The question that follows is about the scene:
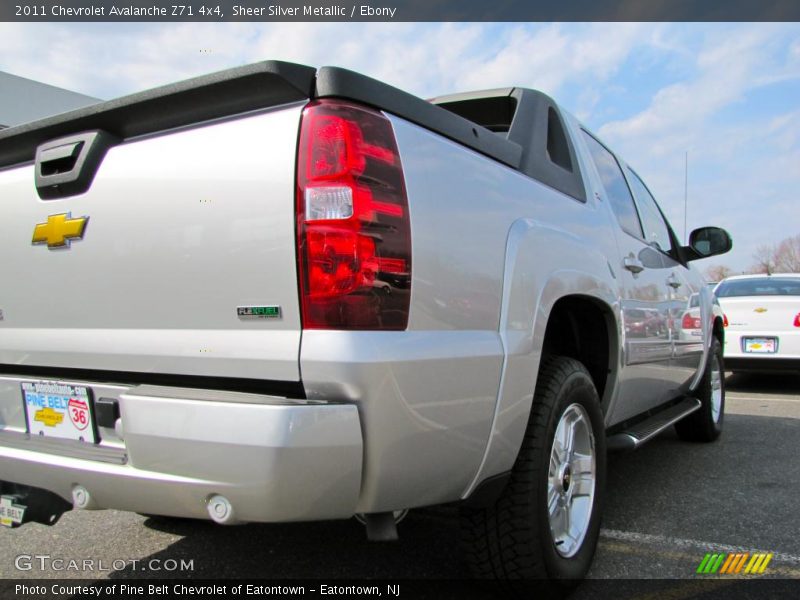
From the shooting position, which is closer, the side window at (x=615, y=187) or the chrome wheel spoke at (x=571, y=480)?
the chrome wheel spoke at (x=571, y=480)

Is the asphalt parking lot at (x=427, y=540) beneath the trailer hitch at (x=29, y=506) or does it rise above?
beneath

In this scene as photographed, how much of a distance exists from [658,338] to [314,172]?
8.20 ft

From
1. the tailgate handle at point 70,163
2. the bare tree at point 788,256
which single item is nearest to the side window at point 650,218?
the tailgate handle at point 70,163

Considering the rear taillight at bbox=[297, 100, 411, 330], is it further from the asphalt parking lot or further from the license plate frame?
the license plate frame

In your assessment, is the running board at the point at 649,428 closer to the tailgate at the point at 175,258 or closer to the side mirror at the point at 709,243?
the side mirror at the point at 709,243

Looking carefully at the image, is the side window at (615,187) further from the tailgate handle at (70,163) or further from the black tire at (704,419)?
the tailgate handle at (70,163)

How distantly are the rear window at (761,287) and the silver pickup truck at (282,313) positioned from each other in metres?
6.58

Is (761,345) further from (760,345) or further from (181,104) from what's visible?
(181,104)

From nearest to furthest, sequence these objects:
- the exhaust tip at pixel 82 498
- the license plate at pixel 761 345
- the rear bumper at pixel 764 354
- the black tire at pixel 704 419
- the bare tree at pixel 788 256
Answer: the exhaust tip at pixel 82 498 → the black tire at pixel 704 419 → the rear bumper at pixel 764 354 → the license plate at pixel 761 345 → the bare tree at pixel 788 256

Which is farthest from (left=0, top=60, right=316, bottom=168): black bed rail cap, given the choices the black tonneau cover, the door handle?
the door handle

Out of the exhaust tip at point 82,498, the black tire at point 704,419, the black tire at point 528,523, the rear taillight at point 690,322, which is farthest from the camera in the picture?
the black tire at point 704,419

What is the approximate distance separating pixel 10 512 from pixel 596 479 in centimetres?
204

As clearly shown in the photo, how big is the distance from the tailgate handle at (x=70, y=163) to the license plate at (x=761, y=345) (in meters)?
7.41

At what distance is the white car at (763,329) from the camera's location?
7176 millimetres
